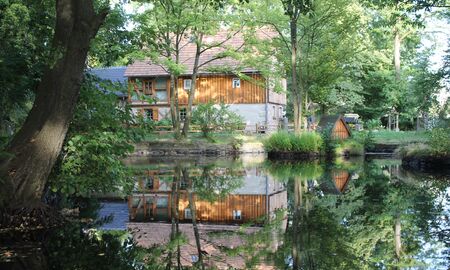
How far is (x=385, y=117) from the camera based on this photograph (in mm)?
45219

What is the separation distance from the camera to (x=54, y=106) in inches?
278

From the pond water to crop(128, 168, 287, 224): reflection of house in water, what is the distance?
22mm

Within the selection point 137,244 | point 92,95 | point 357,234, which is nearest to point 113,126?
point 92,95

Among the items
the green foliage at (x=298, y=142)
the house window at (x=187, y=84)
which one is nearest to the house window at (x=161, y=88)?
the house window at (x=187, y=84)

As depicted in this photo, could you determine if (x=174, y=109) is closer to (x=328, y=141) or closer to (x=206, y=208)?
(x=328, y=141)

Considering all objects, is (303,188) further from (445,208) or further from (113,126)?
(113,126)

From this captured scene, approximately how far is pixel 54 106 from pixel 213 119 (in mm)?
24333

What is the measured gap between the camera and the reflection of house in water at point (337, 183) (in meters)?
13.0

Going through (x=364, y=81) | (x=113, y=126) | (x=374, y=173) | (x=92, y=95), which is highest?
(x=364, y=81)

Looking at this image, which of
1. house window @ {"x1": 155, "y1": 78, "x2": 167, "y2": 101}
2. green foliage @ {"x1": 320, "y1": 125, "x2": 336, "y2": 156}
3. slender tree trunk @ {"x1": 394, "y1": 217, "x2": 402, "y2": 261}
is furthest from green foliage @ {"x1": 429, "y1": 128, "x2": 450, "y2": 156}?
house window @ {"x1": 155, "y1": 78, "x2": 167, "y2": 101}

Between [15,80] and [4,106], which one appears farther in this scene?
[4,106]

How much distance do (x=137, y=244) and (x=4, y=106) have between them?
399cm

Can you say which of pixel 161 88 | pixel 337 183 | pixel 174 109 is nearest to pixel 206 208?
pixel 337 183

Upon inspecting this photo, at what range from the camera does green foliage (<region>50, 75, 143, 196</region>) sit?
7855 mm
